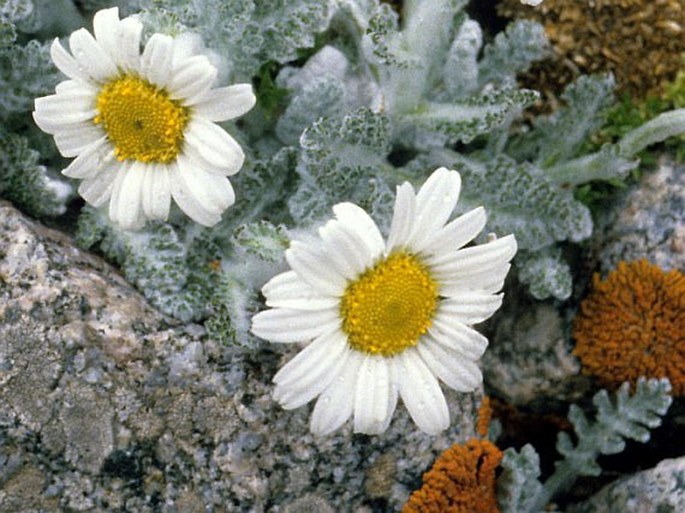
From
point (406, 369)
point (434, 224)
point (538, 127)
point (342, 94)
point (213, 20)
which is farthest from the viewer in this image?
point (538, 127)

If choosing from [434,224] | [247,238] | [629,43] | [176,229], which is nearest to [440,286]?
[434,224]

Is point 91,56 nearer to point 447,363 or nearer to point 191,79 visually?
point 191,79

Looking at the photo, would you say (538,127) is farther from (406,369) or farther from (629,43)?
(406,369)

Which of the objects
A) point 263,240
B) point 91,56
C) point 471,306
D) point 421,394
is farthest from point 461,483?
point 91,56

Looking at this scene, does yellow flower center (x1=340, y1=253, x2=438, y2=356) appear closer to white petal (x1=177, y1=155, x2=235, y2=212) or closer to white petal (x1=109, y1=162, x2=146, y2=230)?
white petal (x1=177, y1=155, x2=235, y2=212)

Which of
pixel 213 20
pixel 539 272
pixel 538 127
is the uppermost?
pixel 213 20

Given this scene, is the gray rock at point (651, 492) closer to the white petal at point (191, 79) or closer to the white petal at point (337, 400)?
the white petal at point (337, 400)

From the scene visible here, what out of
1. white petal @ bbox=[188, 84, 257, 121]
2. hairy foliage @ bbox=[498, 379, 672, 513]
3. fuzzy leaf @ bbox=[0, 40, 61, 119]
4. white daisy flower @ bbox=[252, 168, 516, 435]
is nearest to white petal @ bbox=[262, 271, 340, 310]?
white daisy flower @ bbox=[252, 168, 516, 435]
